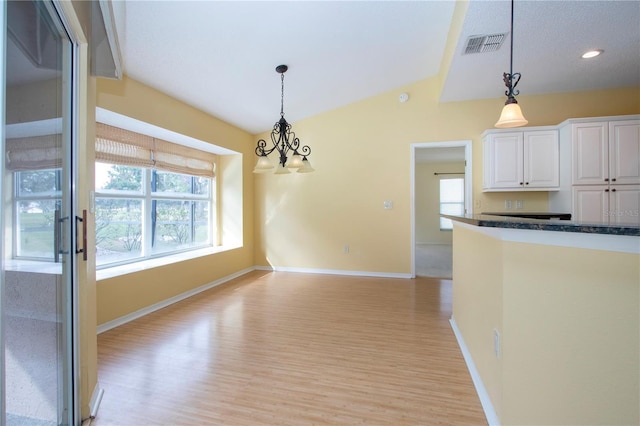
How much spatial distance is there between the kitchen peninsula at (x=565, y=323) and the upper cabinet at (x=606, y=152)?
10.3 ft

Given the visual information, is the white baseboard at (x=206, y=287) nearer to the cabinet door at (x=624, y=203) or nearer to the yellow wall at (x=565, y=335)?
the cabinet door at (x=624, y=203)

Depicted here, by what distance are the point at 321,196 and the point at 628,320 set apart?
4133mm

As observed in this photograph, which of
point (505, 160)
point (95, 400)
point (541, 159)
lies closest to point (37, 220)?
point (95, 400)

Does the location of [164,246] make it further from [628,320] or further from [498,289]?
[628,320]

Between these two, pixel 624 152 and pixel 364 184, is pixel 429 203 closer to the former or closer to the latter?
pixel 364 184

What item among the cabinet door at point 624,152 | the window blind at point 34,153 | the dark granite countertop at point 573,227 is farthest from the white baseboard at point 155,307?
the cabinet door at point 624,152

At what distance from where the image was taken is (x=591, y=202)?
3467 mm

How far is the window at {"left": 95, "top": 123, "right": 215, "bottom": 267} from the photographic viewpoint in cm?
317

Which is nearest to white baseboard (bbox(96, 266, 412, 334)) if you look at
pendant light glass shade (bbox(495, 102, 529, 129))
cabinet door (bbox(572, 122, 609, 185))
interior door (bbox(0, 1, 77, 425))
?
interior door (bbox(0, 1, 77, 425))

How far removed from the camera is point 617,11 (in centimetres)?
229

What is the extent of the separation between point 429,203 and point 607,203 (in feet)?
15.6

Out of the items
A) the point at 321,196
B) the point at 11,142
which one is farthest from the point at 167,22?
the point at 321,196

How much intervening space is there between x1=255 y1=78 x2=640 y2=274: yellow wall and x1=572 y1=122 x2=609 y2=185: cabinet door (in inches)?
22.0

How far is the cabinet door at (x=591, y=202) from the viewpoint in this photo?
3434mm
